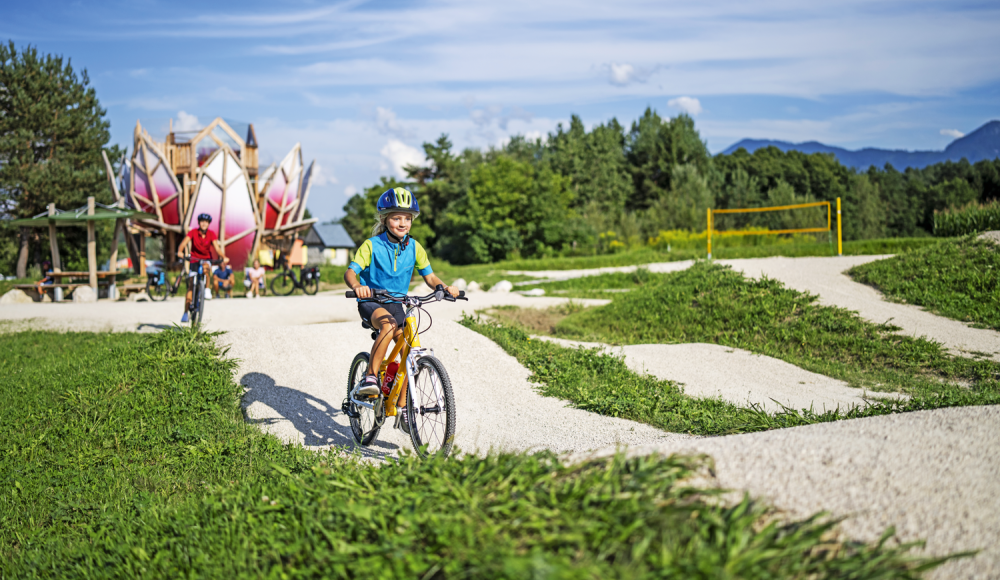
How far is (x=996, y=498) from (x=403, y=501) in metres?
2.24

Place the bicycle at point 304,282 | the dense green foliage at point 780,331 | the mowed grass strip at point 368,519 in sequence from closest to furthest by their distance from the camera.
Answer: the mowed grass strip at point 368,519, the dense green foliage at point 780,331, the bicycle at point 304,282

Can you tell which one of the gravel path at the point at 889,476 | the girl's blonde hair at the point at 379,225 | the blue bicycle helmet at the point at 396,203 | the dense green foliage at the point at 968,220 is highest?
the dense green foliage at the point at 968,220

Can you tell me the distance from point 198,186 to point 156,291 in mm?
9293

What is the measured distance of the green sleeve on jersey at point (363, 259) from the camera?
4.78 m

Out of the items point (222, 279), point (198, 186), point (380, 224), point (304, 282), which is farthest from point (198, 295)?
point (198, 186)

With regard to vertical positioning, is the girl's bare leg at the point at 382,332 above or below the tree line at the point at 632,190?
below

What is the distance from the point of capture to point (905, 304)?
391 inches

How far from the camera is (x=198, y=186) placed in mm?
26188

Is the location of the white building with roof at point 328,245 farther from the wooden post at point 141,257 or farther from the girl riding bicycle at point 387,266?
the girl riding bicycle at point 387,266

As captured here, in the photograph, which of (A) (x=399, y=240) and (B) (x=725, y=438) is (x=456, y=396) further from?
(B) (x=725, y=438)

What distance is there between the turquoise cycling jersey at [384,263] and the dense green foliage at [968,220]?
524 inches

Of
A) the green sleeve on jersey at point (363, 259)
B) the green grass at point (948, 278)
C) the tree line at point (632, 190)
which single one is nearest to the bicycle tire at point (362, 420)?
the green sleeve on jersey at point (363, 259)

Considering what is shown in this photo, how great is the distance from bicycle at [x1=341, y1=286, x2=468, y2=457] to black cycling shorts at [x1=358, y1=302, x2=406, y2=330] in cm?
7

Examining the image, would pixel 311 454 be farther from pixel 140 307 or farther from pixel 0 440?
pixel 140 307
